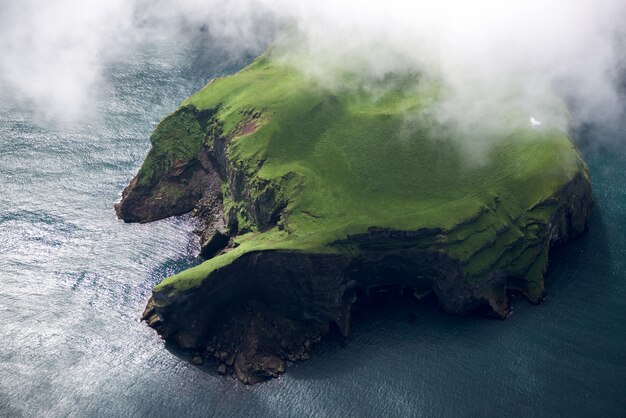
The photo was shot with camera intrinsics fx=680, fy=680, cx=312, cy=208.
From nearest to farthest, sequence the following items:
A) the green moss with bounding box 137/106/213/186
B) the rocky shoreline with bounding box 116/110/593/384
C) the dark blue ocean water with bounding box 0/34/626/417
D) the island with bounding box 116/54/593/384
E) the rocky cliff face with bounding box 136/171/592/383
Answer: the dark blue ocean water with bounding box 0/34/626/417
the rocky shoreline with bounding box 116/110/593/384
the rocky cliff face with bounding box 136/171/592/383
the island with bounding box 116/54/593/384
the green moss with bounding box 137/106/213/186

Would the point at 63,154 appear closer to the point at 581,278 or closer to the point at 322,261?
the point at 322,261

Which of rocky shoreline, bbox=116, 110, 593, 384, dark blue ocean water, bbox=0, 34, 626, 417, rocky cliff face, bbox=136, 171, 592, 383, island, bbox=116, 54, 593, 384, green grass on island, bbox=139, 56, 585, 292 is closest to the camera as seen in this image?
dark blue ocean water, bbox=0, 34, 626, 417

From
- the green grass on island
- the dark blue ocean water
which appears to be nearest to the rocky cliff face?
the green grass on island

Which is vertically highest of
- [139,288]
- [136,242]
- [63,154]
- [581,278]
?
[63,154]

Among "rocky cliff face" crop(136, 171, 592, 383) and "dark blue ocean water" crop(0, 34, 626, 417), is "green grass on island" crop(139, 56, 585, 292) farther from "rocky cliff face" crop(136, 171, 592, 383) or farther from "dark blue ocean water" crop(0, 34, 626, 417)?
"dark blue ocean water" crop(0, 34, 626, 417)

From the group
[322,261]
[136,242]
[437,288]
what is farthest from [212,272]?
[437,288]

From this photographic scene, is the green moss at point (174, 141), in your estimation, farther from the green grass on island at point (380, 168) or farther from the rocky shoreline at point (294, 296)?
the rocky shoreline at point (294, 296)
